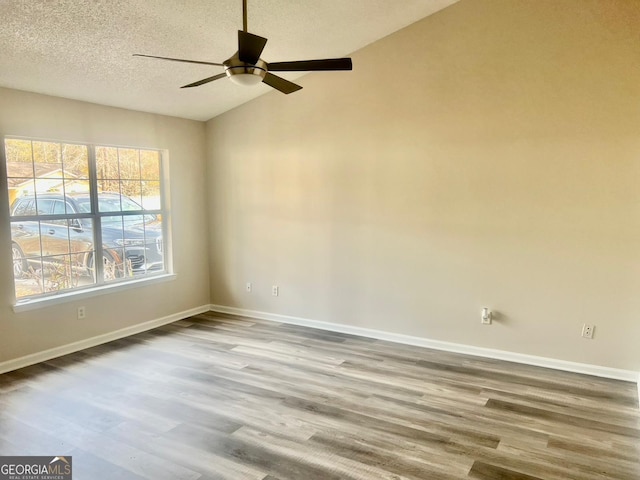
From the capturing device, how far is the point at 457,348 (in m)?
4.06

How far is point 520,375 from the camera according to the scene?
3527mm

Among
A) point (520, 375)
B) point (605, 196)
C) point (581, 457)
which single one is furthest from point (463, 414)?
point (605, 196)

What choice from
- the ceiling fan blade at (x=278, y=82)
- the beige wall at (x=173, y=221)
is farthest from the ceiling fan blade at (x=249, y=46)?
the beige wall at (x=173, y=221)

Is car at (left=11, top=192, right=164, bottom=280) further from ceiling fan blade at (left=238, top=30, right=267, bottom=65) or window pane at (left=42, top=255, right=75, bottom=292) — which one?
ceiling fan blade at (left=238, top=30, right=267, bottom=65)

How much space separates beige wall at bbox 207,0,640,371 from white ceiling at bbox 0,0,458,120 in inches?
20.2

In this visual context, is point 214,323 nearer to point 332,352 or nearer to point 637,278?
point 332,352

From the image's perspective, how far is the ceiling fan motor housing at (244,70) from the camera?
2338 mm

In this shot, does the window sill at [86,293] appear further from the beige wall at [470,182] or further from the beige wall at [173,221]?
the beige wall at [470,182]

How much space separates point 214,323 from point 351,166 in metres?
2.48

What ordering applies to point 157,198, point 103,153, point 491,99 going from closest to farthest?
1. point 491,99
2. point 103,153
3. point 157,198

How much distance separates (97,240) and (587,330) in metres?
4.72

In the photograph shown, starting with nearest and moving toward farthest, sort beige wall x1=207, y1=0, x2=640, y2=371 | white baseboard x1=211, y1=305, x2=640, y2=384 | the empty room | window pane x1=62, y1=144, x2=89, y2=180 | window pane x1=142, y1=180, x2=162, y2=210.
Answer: the empty room → beige wall x1=207, y1=0, x2=640, y2=371 → white baseboard x1=211, y1=305, x2=640, y2=384 → window pane x1=62, y1=144, x2=89, y2=180 → window pane x1=142, y1=180, x2=162, y2=210

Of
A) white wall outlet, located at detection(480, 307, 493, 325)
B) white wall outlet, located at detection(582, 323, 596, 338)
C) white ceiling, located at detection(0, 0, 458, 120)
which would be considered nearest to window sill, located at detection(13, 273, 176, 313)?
white ceiling, located at detection(0, 0, 458, 120)

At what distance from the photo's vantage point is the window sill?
12.3ft
